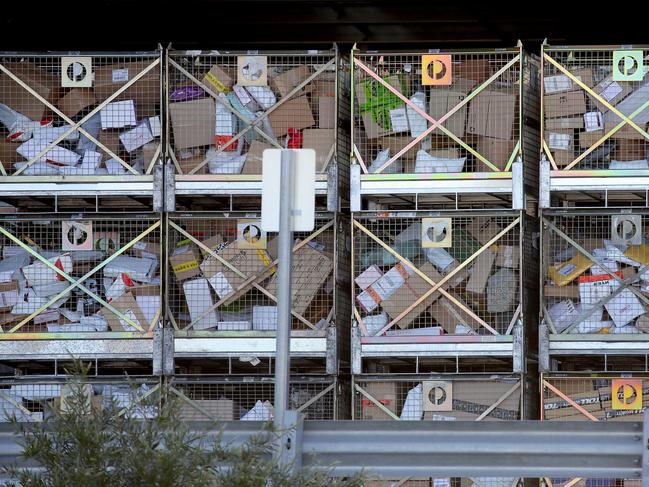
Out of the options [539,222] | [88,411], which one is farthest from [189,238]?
[88,411]

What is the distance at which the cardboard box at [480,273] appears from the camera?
10742mm

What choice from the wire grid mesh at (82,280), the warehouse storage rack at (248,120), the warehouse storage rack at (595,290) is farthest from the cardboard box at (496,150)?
the wire grid mesh at (82,280)

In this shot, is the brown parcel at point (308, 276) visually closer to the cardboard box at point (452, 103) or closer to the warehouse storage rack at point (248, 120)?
the warehouse storage rack at point (248, 120)

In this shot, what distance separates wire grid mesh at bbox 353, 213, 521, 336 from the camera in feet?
35.2

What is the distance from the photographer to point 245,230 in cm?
1091

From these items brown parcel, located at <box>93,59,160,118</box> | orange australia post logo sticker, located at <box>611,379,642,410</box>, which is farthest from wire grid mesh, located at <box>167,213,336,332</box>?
orange australia post logo sticker, located at <box>611,379,642,410</box>

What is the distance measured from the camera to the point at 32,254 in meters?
11.0

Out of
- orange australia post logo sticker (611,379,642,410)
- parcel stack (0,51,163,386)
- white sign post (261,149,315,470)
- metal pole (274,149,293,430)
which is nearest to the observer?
metal pole (274,149,293,430)

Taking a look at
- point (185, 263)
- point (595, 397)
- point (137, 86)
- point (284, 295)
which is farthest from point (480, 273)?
point (284, 295)

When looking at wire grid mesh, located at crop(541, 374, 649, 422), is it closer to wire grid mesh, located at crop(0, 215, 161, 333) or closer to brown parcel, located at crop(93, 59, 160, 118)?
wire grid mesh, located at crop(0, 215, 161, 333)

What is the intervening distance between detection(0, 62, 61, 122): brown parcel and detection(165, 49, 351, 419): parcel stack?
3.90 ft

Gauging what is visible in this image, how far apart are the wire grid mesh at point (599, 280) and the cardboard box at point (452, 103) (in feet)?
4.03

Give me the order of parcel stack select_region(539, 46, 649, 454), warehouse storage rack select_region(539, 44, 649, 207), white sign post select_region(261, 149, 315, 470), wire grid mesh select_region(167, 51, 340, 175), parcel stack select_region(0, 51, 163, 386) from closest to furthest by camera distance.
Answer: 1. white sign post select_region(261, 149, 315, 470)
2. parcel stack select_region(539, 46, 649, 454)
3. warehouse storage rack select_region(539, 44, 649, 207)
4. parcel stack select_region(0, 51, 163, 386)
5. wire grid mesh select_region(167, 51, 340, 175)

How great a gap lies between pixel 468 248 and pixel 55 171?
13.4 ft
